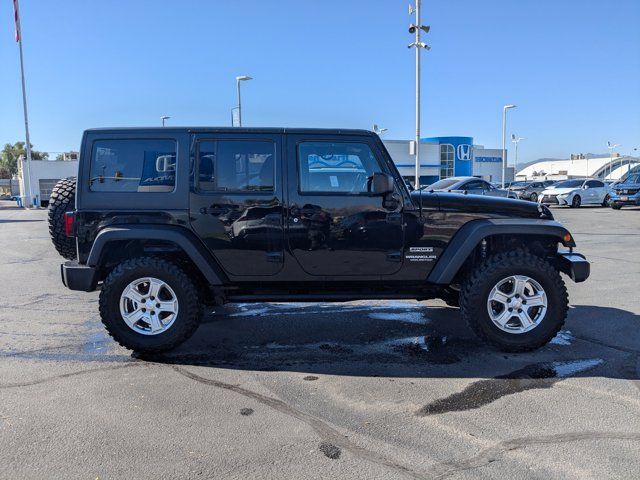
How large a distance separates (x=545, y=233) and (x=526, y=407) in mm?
1823

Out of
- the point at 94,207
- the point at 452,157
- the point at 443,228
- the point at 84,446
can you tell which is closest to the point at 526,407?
the point at 443,228

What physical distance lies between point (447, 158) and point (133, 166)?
5129 centimetres

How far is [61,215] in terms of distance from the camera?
560cm

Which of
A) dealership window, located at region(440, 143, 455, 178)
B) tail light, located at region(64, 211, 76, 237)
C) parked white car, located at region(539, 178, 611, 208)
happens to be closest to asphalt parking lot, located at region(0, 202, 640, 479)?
tail light, located at region(64, 211, 76, 237)

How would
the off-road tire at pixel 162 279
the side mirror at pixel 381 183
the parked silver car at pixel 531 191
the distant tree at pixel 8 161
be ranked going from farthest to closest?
the distant tree at pixel 8 161 → the parked silver car at pixel 531 191 → the off-road tire at pixel 162 279 → the side mirror at pixel 381 183

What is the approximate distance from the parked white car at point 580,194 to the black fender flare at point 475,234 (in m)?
26.4

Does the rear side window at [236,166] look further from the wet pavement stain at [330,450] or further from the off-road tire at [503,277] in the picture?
the wet pavement stain at [330,450]

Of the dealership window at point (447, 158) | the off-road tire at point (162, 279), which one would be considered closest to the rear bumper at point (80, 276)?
the off-road tire at point (162, 279)

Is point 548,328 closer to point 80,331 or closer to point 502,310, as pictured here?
point 502,310

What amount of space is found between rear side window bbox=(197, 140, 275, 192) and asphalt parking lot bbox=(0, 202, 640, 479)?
158 cm

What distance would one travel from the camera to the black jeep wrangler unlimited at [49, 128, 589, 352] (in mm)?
4797

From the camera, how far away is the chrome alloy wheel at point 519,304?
4.89 metres

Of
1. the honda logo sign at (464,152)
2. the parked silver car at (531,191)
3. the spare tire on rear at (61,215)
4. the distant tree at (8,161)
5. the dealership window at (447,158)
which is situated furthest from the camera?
the distant tree at (8,161)

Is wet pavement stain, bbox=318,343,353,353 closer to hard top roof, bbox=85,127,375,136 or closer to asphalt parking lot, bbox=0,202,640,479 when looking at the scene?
asphalt parking lot, bbox=0,202,640,479
